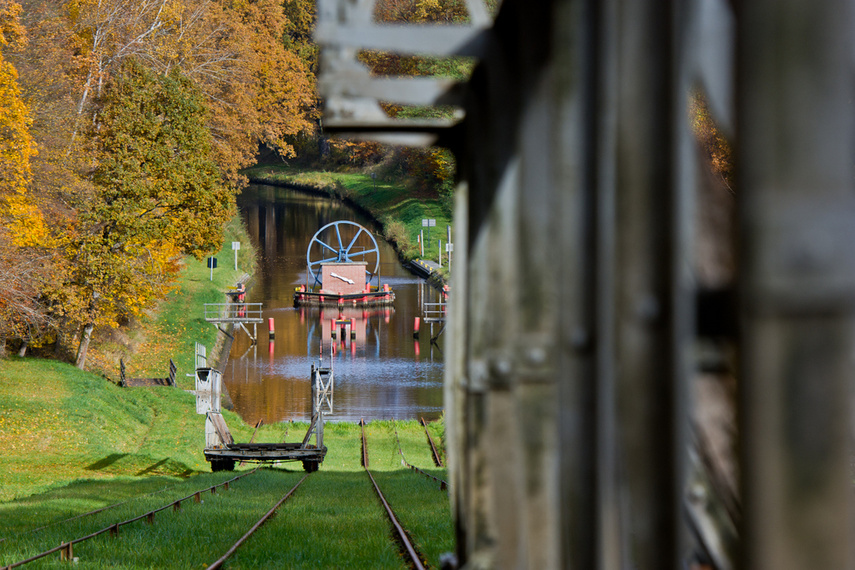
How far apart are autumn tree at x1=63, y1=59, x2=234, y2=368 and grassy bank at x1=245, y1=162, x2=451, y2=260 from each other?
2953cm

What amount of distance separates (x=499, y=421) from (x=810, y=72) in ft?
5.26

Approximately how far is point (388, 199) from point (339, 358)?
38441 mm

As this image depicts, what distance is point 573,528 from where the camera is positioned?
2.15 m

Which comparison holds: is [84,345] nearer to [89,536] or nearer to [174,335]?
[174,335]

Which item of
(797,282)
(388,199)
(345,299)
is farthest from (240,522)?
(388,199)

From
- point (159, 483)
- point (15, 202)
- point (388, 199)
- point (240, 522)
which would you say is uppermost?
point (388, 199)

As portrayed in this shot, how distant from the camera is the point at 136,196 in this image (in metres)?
26.8

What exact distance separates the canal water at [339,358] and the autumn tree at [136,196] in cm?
507

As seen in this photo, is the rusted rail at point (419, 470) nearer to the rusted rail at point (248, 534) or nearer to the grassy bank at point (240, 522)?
the grassy bank at point (240, 522)

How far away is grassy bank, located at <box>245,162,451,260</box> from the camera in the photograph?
202 ft

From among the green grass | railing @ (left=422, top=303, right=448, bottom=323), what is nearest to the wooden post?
the green grass

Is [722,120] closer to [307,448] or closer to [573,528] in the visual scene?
[573,528]

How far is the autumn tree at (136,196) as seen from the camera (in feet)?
85.4

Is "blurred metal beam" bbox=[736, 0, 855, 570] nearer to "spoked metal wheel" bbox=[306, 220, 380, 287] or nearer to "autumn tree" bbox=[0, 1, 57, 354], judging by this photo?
"autumn tree" bbox=[0, 1, 57, 354]
